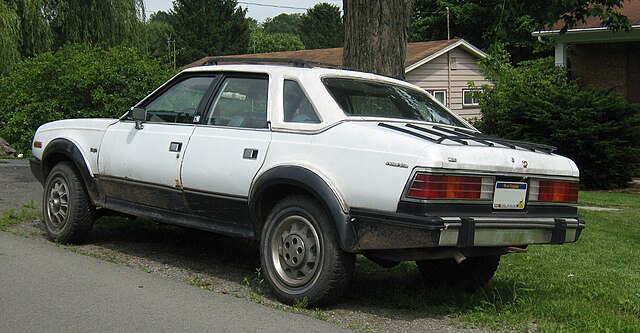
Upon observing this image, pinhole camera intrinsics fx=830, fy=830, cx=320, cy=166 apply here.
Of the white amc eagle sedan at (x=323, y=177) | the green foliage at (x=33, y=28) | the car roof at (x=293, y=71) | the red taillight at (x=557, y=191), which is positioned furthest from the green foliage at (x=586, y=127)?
the green foliage at (x=33, y=28)

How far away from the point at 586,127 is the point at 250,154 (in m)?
12.4

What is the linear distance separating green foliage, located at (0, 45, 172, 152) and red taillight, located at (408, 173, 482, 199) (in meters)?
14.8

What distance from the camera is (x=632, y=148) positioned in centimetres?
1680

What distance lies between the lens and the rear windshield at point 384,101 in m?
6.34

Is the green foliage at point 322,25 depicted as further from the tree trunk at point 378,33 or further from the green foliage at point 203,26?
the tree trunk at point 378,33

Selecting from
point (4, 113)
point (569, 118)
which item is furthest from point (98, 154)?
point (4, 113)

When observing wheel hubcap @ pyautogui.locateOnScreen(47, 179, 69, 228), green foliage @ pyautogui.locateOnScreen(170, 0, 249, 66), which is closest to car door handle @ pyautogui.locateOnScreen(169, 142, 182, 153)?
wheel hubcap @ pyautogui.locateOnScreen(47, 179, 69, 228)

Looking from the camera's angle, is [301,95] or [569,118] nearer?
[301,95]

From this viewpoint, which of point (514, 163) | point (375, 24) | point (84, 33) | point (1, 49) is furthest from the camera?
point (84, 33)

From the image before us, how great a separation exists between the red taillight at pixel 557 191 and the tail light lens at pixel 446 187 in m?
0.64

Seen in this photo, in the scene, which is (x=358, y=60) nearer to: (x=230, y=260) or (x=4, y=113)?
(x=230, y=260)

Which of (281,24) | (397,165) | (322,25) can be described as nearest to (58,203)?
(397,165)

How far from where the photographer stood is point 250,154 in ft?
20.5

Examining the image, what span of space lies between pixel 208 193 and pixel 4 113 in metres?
16.0
